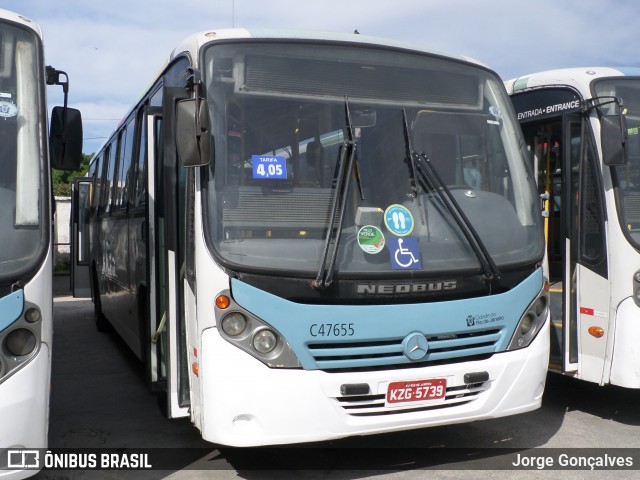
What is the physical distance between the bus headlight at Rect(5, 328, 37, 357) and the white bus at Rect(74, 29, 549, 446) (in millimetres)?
956

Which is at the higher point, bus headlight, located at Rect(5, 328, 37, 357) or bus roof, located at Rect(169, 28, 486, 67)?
bus roof, located at Rect(169, 28, 486, 67)

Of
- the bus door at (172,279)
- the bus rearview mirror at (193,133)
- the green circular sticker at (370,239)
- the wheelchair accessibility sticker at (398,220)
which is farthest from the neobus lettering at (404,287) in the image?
the bus door at (172,279)

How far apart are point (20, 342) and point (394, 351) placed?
2176mm

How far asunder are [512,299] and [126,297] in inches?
170

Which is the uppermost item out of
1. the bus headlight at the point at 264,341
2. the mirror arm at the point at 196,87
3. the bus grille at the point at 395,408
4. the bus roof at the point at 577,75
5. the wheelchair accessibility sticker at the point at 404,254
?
the bus roof at the point at 577,75

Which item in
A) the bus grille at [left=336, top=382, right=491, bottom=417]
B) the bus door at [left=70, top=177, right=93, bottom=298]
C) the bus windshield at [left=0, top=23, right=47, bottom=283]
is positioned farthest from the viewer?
the bus door at [left=70, top=177, right=93, bottom=298]

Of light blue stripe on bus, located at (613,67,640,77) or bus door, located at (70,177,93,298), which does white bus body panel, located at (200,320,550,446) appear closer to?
light blue stripe on bus, located at (613,67,640,77)

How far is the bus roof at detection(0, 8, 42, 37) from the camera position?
452 cm

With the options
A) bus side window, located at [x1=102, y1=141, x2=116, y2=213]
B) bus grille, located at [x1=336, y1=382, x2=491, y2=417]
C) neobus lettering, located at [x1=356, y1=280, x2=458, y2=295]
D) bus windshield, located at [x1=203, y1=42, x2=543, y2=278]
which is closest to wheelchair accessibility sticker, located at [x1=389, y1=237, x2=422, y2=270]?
bus windshield, located at [x1=203, y1=42, x2=543, y2=278]

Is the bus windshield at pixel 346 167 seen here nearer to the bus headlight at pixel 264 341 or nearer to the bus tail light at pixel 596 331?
the bus headlight at pixel 264 341

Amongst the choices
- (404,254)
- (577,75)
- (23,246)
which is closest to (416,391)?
(404,254)

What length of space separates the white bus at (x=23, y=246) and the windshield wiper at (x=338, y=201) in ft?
5.16

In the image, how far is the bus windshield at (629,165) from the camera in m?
5.96

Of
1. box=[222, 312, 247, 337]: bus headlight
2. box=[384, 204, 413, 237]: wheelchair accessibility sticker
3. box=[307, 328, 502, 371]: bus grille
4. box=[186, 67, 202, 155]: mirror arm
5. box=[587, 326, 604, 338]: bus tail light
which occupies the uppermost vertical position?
box=[186, 67, 202, 155]: mirror arm
